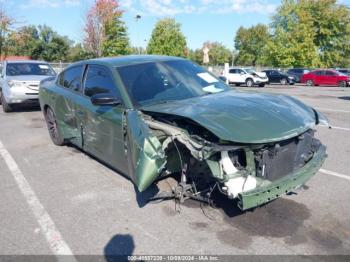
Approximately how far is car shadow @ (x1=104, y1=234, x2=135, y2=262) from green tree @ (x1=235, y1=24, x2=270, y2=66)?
267 feet

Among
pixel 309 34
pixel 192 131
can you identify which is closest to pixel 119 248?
pixel 192 131

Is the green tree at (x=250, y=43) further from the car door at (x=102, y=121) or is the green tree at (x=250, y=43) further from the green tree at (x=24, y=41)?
the car door at (x=102, y=121)

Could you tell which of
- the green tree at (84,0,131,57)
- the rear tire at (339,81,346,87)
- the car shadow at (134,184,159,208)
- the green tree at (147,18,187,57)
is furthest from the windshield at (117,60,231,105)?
the green tree at (147,18,187,57)

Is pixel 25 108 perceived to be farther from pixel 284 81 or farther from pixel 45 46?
pixel 45 46

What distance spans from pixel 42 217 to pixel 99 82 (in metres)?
1.93

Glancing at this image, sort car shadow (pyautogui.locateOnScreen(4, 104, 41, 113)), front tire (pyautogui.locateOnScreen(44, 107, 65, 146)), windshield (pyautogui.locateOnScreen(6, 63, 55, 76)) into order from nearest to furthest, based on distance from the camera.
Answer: front tire (pyautogui.locateOnScreen(44, 107, 65, 146))
windshield (pyautogui.locateOnScreen(6, 63, 55, 76))
car shadow (pyautogui.locateOnScreen(4, 104, 41, 113))

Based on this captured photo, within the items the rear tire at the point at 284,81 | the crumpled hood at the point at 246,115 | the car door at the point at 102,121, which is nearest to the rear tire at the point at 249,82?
the rear tire at the point at 284,81

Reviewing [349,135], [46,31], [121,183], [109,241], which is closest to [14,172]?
[121,183]

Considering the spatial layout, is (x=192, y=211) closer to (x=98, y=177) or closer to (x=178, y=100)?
(x=178, y=100)

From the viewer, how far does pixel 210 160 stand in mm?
3311

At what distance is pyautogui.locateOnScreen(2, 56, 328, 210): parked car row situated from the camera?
3.25 metres

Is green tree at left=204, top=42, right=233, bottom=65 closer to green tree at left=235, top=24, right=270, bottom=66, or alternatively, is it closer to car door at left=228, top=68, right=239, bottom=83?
green tree at left=235, top=24, right=270, bottom=66

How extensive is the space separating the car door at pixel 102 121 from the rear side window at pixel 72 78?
0.27m

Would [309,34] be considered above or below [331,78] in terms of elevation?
above
